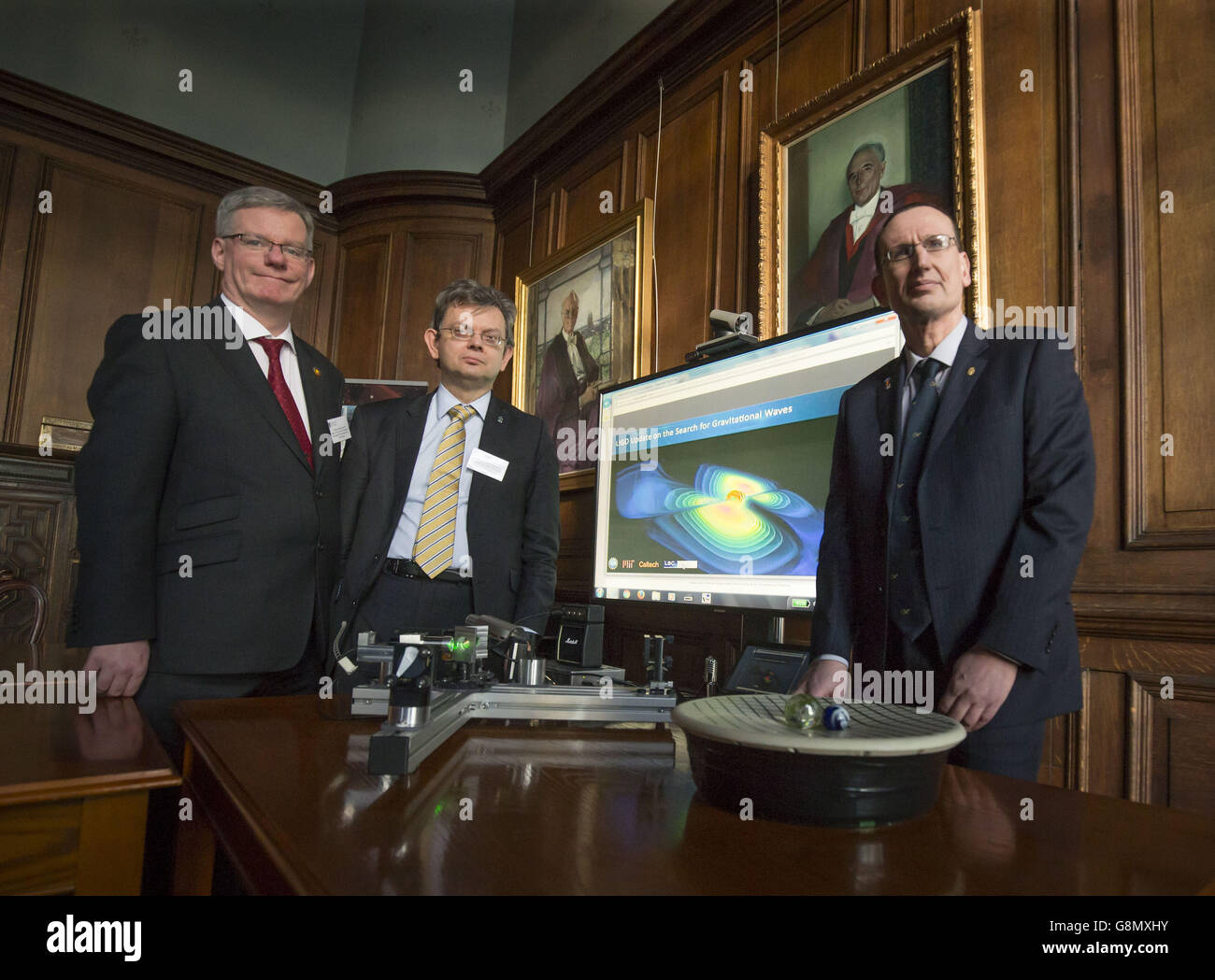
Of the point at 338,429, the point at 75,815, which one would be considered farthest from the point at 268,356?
the point at 75,815

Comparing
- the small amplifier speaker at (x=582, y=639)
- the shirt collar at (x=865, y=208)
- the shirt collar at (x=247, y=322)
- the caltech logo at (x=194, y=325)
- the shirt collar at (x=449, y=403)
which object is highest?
the shirt collar at (x=865, y=208)

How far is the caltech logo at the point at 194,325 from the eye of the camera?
1821 millimetres

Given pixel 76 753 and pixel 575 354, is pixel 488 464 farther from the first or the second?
pixel 575 354

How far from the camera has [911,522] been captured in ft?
4.57

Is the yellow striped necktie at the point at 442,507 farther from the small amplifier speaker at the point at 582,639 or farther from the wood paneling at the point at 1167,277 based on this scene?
the wood paneling at the point at 1167,277

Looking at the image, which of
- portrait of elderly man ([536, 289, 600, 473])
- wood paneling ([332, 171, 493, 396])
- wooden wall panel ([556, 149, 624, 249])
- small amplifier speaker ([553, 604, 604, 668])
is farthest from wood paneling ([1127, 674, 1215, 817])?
wood paneling ([332, 171, 493, 396])

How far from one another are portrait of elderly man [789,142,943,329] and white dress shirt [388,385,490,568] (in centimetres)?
107

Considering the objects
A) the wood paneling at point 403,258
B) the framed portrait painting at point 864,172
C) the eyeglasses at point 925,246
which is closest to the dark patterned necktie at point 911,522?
the eyeglasses at point 925,246

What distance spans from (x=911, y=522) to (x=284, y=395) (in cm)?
148

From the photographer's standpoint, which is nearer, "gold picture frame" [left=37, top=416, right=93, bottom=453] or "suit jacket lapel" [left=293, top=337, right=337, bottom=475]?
"suit jacket lapel" [left=293, top=337, right=337, bottom=475]

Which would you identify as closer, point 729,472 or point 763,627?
point 763,627

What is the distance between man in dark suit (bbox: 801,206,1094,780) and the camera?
1223 mm

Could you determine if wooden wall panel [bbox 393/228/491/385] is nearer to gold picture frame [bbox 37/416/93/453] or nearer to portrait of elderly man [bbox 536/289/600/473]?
portrait of elderly man [bbox 536/289/600/473]
